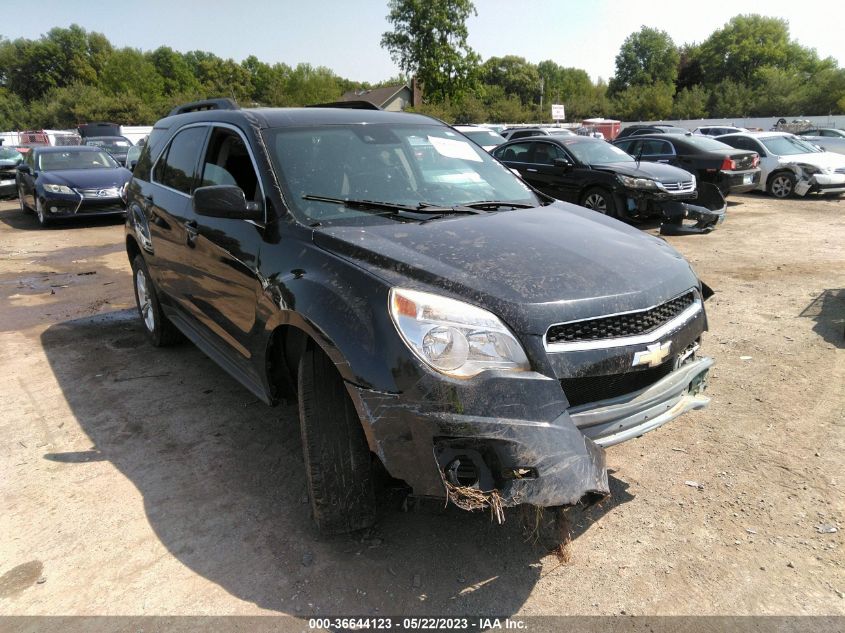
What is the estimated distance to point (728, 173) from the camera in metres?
12.5

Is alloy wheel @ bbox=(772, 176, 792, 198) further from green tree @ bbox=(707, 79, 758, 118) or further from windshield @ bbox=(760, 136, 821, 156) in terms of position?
green tree @ bbox=(707, 79, 758, 118)

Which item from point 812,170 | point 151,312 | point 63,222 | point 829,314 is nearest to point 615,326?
point 151,312

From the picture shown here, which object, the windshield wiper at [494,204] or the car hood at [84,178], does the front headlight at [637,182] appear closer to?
the windshield wiper at [494,204]

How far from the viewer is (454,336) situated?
2.20 metres

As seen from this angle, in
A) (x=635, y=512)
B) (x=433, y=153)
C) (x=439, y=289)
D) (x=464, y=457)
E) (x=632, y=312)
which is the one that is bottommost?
(x=635, y=512)

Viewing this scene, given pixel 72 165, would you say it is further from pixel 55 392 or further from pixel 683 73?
pixel 683 73

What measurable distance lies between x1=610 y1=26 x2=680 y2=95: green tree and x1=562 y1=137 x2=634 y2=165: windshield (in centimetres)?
8188

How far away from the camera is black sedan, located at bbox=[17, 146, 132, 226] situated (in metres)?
11.5

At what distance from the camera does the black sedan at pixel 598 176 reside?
9.97 meters

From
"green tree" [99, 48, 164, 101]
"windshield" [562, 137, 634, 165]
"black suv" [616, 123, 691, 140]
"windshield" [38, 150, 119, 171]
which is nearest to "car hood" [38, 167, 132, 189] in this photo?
"windshield" [38, 150, 119, 171]

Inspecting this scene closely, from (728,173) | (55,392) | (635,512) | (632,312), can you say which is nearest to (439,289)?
(632,312)

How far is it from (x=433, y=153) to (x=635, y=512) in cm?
234

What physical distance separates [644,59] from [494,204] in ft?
320

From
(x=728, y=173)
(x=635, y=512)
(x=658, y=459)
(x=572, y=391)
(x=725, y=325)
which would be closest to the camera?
(x=572, y=391)
